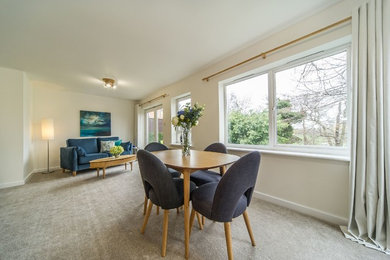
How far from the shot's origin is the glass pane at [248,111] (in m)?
2.19

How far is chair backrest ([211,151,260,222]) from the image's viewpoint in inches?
36.2

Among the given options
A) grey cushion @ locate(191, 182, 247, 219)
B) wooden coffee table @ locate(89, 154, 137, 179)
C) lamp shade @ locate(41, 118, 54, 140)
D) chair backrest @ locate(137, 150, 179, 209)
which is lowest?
wooden coffee table @ locate(89, 154, 137, 179)

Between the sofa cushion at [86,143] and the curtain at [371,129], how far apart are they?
529 cm

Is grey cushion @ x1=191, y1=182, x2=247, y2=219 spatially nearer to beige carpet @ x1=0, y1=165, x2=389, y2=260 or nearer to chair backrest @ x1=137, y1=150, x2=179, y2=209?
chair backrest @ x1=137, y1=150, x2=179, y2=209

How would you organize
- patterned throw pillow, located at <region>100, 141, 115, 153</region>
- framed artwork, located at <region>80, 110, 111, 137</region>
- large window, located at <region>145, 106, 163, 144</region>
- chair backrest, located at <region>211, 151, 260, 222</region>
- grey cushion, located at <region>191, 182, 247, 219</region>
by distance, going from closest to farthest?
chair backrest, located at <region>211, 151, 260, 222</region>
grey cushion, located at <region>191, 182, 247, 219</region>
patterned throw pillow, located at <region>100, 141, 115, 153</region>
framed artwork, located at <region>80, 110, 111, 137</region>
large window, located at <region>145, 106, 163, 144</region>

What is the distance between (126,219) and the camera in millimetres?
1594

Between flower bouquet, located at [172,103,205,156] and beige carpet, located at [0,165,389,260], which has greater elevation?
flower bouquet, located at [172,103,205,156]

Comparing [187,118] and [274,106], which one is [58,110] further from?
[274,106]

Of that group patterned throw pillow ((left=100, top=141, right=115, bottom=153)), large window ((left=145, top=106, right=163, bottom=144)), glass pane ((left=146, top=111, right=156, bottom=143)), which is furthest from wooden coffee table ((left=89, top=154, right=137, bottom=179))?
glass pane ((left=146, top=111, right=156, bottom=143))

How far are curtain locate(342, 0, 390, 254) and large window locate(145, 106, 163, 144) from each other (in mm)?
4159

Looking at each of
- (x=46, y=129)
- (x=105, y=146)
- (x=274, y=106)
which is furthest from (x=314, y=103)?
(x=46, y=129)

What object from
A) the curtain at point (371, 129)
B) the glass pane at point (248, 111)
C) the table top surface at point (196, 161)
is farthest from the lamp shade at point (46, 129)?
the curtain at point (371, 129)

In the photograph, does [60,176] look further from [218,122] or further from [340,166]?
[340,166]

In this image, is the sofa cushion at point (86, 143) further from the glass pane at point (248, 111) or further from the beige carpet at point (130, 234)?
the glass pane at point (248, 111)
